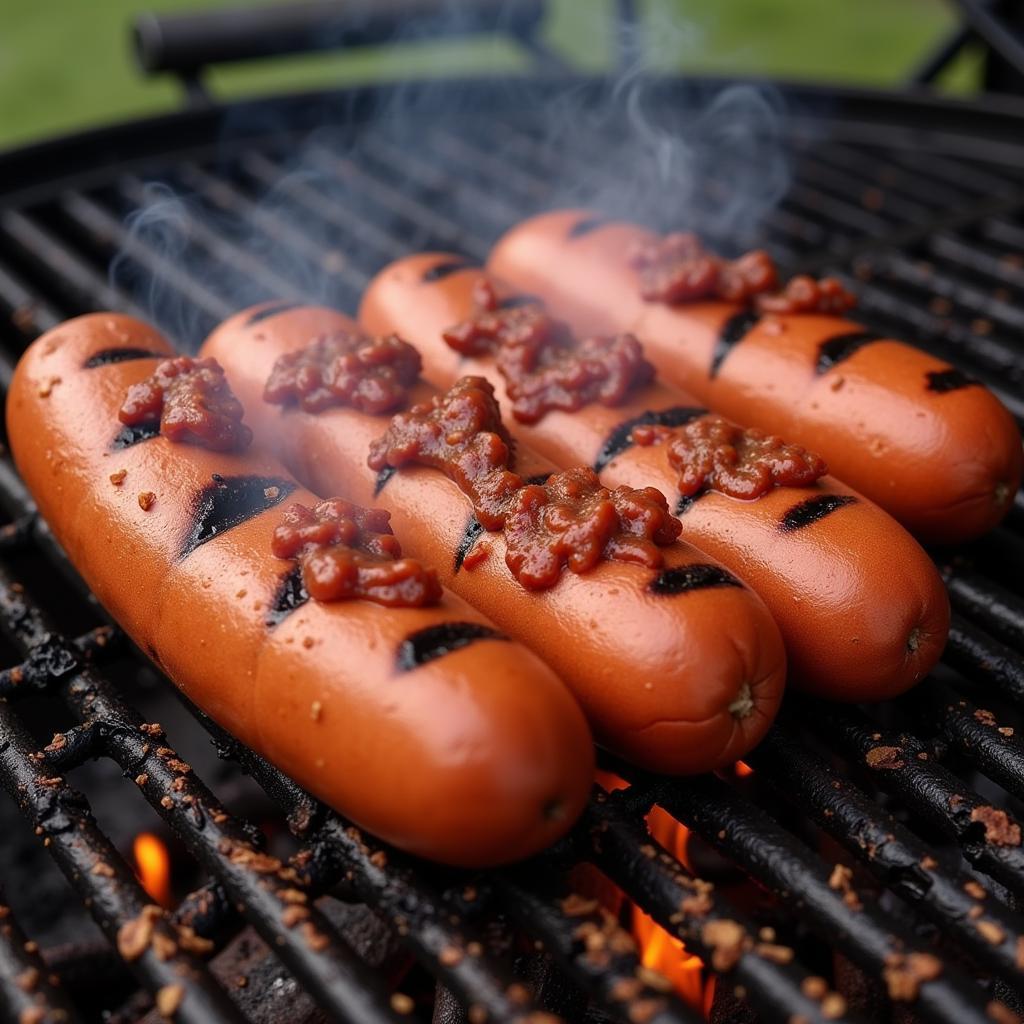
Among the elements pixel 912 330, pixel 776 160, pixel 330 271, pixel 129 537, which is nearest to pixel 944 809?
pixel 129 537

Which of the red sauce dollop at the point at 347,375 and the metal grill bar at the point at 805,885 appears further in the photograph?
the red sauce dollop at the point at 347,375

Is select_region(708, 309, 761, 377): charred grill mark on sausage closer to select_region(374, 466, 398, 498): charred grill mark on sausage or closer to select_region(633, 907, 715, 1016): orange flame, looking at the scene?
select_region(374, 466, 398, 498): charred grill mark on sausage

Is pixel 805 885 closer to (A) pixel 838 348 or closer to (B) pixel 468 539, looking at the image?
(B) pixel 468 539

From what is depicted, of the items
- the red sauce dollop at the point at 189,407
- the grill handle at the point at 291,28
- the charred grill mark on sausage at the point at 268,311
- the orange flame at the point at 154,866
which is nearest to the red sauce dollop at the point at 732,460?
the red sauce dollop at the point at 189,407

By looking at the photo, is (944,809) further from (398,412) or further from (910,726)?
(398,412)

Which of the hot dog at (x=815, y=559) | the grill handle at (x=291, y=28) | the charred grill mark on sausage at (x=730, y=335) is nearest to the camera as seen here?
the hot dog at (x=815, y=559)

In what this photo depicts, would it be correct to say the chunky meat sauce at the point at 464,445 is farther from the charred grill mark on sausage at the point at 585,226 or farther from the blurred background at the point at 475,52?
the blurred background at the point at 475,52
